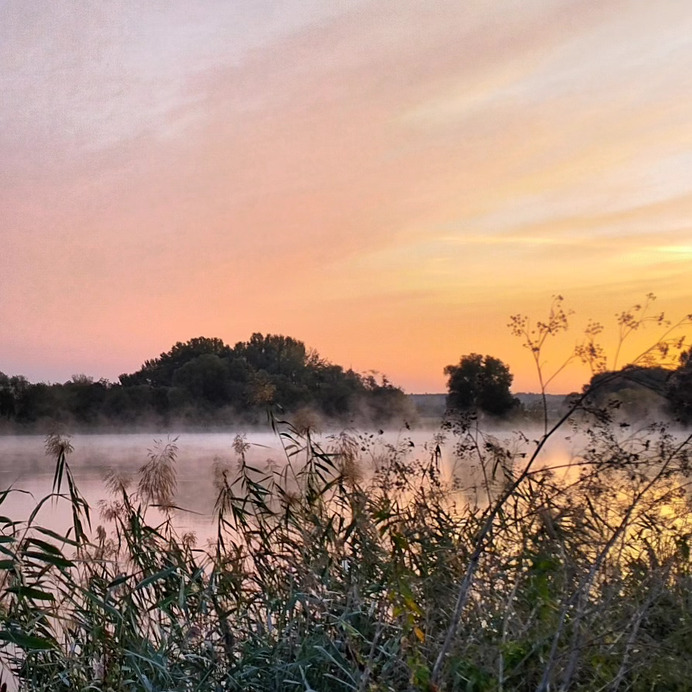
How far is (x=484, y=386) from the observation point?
5.20 m

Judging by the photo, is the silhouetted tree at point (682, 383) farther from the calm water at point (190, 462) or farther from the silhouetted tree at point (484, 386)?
the silhouetted tree at point (484, 386)

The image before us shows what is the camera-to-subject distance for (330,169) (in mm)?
8570

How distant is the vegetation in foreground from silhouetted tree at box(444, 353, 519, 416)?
412 mm

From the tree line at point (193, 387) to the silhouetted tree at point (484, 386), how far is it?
5.54ft

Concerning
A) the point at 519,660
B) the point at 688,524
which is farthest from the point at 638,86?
the point at 519,660

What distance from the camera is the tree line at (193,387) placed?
8258mm

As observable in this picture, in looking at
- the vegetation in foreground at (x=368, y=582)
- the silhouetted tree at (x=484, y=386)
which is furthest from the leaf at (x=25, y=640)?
the silhouetted tree at (x=484, y=386)

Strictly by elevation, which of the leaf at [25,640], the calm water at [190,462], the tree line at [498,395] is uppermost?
the tree line at [498,395]

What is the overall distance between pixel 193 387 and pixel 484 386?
16.9 feet

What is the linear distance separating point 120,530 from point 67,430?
525 millimetres

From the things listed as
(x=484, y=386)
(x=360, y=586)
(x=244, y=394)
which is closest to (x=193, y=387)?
(x=244, y=394)

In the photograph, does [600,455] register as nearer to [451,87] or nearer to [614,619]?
[614,619]

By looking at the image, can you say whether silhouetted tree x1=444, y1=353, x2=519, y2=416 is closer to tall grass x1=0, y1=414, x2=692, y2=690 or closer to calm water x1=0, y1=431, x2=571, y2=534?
calm water x1=0, y1=431, x2=571, y2=534

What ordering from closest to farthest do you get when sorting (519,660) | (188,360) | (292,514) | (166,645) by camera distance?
1. (519,660)
2. (166,645)
3. (292,514)
4. (188,360)
